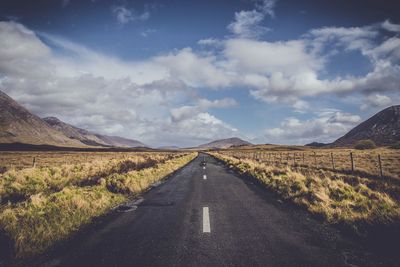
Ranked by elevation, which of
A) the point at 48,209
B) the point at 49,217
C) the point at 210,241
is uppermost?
the point at 48,209

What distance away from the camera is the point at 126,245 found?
5.69 m

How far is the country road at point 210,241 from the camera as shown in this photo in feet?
16.2

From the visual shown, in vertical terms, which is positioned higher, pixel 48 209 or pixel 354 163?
pixel 354 163

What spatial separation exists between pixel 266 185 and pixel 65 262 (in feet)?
37.2

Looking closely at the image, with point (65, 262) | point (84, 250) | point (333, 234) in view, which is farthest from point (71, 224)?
point (333, 234)

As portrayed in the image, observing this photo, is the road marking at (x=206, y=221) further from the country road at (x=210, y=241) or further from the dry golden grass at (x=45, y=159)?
the dry golden grass at (x=45, y=159)

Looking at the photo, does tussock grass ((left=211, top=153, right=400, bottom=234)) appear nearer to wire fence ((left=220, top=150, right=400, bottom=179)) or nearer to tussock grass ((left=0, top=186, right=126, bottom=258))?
tussock grass ((left=0, top=186, right=126, bottom=258))

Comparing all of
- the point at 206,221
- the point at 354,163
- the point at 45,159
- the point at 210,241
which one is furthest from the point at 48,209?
the point at 45,159

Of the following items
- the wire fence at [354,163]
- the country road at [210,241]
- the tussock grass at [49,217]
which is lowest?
the country road at [210,241]

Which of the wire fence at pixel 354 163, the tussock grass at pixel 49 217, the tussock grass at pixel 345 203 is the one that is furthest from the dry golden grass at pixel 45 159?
the tussock grass at pixel 345 203

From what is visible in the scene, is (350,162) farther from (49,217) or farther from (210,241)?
(49,217)

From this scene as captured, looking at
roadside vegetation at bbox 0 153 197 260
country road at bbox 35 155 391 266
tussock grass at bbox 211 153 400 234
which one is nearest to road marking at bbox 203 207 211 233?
country road at bbox 35 155 391 266

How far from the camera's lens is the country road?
16.2ft

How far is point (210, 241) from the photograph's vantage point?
5.89 meters
